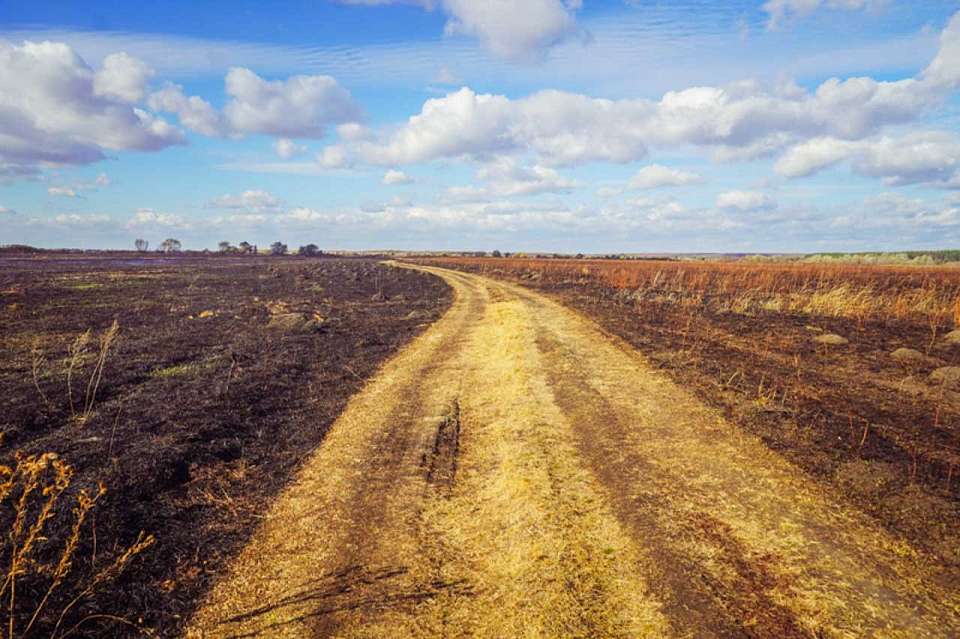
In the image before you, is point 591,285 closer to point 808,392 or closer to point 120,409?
point 808,392

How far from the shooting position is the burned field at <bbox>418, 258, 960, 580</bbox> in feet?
20.2

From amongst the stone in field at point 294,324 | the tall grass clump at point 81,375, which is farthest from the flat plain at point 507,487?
the stone in field at point 294,324

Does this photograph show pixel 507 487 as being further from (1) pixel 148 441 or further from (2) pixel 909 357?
(2) pixel 909 357

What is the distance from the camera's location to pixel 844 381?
38.2 ft

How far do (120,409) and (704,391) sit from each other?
485 inches

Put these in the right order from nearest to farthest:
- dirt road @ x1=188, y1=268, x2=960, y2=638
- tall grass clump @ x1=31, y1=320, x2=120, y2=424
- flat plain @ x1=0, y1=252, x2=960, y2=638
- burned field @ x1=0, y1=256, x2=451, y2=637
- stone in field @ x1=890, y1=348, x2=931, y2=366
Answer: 1. dirt road @ x1=188, y1=268, x2=960, y2=638
2. flat plain @ x1=0, y1=252, x2=960, y2=638
3. burned field @ x1=0, y1=256, x2=451, y2=637
4. tall grass clump @ x1=31, y1=320, x2=120, y2=424
5. stone in field @ x1=890, y1=348, x2=931, y2=366

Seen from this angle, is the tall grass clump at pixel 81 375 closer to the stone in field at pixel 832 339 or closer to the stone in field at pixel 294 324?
the stone in field at pixel 294 324

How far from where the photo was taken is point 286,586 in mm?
4719

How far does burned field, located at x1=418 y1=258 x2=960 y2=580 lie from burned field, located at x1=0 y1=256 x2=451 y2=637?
7.79 meters

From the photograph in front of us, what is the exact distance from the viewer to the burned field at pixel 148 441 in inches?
179

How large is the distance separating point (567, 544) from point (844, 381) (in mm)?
10216

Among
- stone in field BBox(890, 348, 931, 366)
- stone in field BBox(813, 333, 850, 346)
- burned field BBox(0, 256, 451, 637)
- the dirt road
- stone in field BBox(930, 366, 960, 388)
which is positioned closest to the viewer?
the dirt road

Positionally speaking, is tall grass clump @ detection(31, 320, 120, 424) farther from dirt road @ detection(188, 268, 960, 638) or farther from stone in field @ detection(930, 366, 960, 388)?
stone in field @ detection(930, 366, 960, 388)

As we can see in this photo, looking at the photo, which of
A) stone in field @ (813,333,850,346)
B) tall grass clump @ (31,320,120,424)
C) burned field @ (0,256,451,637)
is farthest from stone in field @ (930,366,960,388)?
tall grass clump @ (31,320,120,424)
